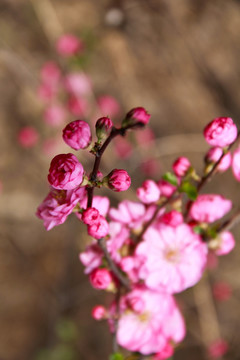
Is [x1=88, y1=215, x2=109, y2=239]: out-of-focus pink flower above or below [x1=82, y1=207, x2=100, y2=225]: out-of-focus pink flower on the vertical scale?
below

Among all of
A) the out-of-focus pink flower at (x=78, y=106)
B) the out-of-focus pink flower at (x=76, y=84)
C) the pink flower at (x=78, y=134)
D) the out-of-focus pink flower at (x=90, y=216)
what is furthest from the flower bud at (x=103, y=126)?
the out-of-focus pink flower at (x=76, y=84)

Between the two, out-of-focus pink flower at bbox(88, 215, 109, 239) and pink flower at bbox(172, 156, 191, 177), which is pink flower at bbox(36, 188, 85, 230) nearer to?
out-of-focus pink flower at bbox(88, 215, 109, 239)

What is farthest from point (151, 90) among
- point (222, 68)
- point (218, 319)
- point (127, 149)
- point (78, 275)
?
point (218, 319)

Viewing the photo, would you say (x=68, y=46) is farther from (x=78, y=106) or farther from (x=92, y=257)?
(x=92, y=257)

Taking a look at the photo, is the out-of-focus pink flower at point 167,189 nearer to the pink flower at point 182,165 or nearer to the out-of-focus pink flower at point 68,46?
the pink flower at point 182,165

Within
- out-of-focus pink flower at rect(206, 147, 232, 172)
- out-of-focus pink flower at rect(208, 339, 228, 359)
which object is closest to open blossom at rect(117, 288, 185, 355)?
out-of-focus pink flower at rect(206, 147, 232, 172)
